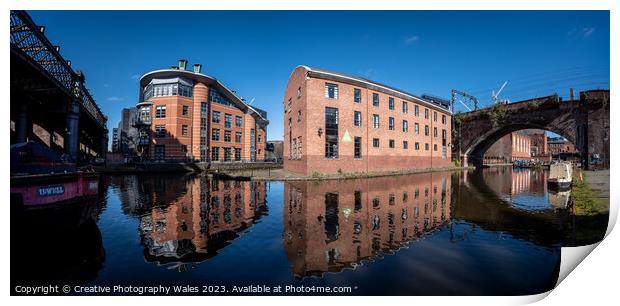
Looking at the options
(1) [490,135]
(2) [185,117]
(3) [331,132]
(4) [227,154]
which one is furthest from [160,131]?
(1) [490,135]

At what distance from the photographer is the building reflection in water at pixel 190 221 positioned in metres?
5.13

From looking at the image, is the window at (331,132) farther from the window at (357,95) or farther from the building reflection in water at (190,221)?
the building reflection in water at (190,221)

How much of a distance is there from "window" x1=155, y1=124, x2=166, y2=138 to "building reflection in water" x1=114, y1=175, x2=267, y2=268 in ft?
70.7

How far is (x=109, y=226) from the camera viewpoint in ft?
23.0

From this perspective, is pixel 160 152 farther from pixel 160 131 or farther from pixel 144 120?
pixel 144 120

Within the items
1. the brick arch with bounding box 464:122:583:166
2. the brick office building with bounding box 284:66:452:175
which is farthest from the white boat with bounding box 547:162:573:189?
the brick arch with bounding box 464:122:583:166

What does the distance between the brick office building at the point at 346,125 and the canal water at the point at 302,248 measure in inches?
514

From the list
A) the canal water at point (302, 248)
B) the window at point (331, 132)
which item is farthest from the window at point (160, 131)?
the canal water at point (302, 248)

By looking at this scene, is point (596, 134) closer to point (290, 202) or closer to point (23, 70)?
point (290, 202)

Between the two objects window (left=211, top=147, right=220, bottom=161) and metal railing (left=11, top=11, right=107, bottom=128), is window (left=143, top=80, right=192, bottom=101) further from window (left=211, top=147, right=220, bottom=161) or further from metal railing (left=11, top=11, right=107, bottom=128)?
metal railing (left=11, top=11, right=107, bottom=128)

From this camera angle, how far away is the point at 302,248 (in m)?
5.22

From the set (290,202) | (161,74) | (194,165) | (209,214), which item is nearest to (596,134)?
(290,202)

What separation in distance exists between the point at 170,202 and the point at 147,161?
24042 mm

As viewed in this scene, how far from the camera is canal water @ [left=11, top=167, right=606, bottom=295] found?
3.98 meters
